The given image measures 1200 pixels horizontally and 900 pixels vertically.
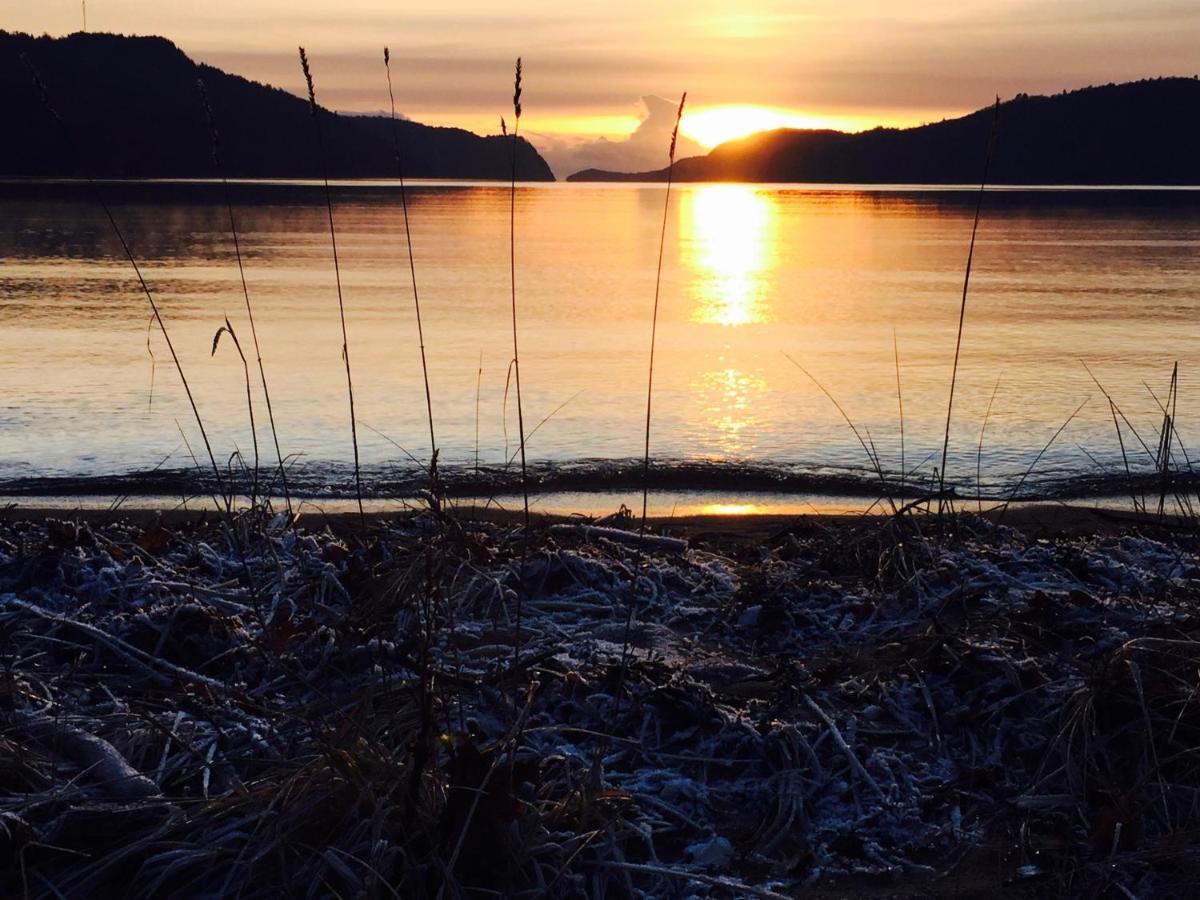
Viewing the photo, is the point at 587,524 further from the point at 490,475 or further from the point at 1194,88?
the point at 1194,88

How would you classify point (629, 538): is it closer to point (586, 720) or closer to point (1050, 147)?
point (586, 720)

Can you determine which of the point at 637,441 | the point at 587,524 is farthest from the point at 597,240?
the point at 587,524

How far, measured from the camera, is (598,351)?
47.8 ft

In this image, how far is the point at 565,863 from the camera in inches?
112

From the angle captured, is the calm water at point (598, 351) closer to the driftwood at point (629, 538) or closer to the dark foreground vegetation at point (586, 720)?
the driftwood at point (629, 538)

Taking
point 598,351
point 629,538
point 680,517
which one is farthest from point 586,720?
point 598,351

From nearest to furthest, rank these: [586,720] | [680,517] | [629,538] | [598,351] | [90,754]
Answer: [90,754] → [586,720] → [629,538] → [680,517] → [598,351]

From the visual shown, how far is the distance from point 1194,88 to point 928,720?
171 metres

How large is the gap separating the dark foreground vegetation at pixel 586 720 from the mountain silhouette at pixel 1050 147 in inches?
5214

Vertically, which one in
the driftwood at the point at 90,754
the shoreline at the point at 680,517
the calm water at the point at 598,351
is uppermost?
the driftwood at the point at 90,754

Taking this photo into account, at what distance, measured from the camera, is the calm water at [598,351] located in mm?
9734

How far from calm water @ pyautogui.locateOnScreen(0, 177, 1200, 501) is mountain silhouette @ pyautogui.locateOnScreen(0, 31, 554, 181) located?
76.8 m

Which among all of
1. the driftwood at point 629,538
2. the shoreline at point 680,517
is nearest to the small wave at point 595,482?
the shoreline at point 680,517

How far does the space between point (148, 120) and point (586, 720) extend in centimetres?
13510
